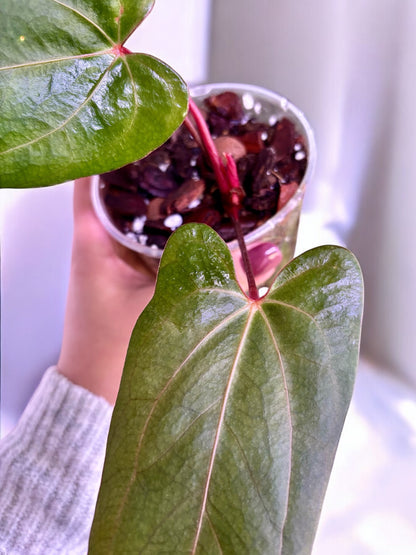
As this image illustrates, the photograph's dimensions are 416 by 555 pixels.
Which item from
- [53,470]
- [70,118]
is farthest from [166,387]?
[53,470]

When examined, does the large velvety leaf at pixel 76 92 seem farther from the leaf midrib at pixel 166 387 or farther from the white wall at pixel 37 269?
the white wall at pixel 37 269

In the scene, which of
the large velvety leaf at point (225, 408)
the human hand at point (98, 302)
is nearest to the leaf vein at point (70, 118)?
the large velvety leaf at point (225, 408)

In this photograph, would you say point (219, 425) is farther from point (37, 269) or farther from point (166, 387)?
point (37, 269)

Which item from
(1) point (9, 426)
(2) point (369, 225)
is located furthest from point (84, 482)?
(2) point (369, 225)

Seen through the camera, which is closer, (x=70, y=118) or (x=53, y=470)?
(x=70, y=118)

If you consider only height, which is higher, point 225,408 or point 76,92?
point 76,92

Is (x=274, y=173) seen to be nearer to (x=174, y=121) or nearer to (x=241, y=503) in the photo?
(x=174, y=121)

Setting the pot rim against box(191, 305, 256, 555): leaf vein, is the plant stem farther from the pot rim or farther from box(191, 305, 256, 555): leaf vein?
box(191, 305, 256, 555): leaf vein

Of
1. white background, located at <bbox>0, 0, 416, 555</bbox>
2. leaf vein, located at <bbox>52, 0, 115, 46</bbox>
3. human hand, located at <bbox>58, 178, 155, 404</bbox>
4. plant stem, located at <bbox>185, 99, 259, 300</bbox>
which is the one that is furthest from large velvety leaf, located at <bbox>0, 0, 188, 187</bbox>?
white background, located at <bbox>0, 0, 416, 555</bbox>
